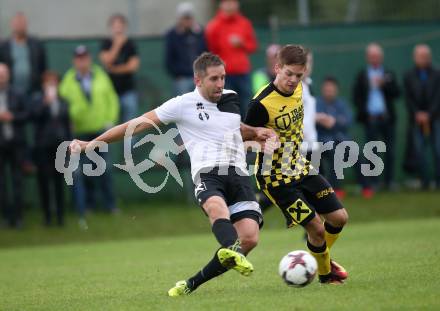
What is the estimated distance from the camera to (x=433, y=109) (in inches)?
721

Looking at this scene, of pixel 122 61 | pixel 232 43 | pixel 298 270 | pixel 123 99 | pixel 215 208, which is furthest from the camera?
pixel 123 99

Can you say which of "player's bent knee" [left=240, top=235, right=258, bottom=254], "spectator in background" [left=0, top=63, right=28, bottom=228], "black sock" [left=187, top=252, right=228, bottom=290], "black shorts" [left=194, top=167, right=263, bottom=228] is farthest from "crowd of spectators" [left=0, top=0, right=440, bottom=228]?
"black sock" [left=187, top=252, right=228, bottom=290]

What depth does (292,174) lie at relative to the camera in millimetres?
8695

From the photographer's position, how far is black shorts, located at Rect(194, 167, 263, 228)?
8.25 metres

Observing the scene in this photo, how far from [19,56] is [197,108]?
9.02 metres

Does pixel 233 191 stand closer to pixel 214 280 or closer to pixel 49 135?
pixel 214 280

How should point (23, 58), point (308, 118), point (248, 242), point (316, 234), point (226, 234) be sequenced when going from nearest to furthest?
point (226, 234), point (248, 242), point (316, 234), point (308, 118), point (23, 58)

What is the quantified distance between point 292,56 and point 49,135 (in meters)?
8.43

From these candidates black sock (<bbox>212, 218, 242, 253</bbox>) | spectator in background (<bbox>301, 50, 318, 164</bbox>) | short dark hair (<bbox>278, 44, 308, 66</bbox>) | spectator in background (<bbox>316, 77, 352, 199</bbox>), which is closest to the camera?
black sock (<bbox>212, 218, 242, 253</bbox>)

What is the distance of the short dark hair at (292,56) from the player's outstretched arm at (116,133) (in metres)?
1.26

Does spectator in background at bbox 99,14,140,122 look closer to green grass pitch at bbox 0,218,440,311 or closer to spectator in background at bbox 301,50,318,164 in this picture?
green grass pitch at bbox 0,218,440,311

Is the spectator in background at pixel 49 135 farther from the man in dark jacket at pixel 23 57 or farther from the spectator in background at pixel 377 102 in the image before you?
the spectator in background at pixel 377 102

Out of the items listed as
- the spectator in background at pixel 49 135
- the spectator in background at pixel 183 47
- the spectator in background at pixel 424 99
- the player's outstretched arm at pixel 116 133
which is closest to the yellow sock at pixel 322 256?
the player's outstretched arm at pixel 116 133

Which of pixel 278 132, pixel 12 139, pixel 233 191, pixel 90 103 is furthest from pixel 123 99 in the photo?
pixel 233 191
